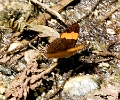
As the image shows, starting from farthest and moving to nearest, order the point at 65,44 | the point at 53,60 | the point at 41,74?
the point at 53,60, the point at 41,74, the point at 65,44

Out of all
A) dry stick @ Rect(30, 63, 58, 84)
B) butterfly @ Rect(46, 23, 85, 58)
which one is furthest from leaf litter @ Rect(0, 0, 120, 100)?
butterfly @ Rect(46, 23, 85, 58)

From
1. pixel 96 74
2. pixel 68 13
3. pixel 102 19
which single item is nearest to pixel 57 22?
pixel 68 13

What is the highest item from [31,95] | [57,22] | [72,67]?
[57,22]

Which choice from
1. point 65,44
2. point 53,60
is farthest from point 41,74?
point 65,44

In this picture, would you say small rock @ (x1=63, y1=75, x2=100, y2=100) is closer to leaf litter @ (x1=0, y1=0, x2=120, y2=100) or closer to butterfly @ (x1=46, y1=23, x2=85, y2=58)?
A: leaf litter @ (x1=0, y1=0, x2=120, y2=100)

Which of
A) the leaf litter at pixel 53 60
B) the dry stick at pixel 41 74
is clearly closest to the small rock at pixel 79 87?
the leaf litter at pixel 53 60

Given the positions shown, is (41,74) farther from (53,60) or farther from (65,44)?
(65,44)

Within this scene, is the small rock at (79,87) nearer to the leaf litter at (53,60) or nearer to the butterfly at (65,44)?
the leaf litter at (53,60)

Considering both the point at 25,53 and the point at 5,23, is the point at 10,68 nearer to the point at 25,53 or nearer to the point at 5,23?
the point at 25,53
